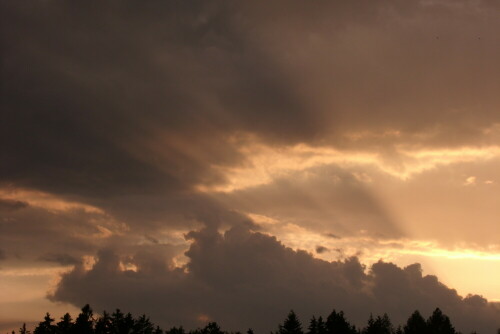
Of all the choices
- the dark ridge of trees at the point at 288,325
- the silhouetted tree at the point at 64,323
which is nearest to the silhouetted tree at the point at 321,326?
the dark ridge of trees at the point at 288,325

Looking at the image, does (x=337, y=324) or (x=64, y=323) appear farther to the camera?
(x=64, y=323)

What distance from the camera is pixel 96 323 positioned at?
158250 millimetres

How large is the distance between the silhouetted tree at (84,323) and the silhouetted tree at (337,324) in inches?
2252

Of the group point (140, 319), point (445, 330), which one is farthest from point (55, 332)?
point (445, 330)

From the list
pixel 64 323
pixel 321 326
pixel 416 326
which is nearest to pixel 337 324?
pixel 321 326

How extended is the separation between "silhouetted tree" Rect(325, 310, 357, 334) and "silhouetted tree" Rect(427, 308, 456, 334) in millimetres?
29527

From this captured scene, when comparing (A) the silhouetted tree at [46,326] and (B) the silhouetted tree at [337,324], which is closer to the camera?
(B) the silhouetted tree at [337,324]

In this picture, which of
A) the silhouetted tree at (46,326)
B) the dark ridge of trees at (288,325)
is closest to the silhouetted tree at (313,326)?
the dark ridge of trees at (288,325)

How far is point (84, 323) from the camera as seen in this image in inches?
5768

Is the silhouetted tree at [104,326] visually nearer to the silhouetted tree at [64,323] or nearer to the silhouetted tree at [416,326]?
the silhouetted tree at [64,323]

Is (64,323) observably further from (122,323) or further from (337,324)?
(337,324)

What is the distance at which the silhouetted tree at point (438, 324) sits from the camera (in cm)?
15246

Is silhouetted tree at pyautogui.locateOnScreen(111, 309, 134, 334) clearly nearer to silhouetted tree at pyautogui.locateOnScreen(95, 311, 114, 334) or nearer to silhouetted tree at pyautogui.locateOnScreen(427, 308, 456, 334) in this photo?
silhouetted tree at pyautogui.locateOnScreen(95, 311, 114, 334)

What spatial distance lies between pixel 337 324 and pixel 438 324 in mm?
42642
